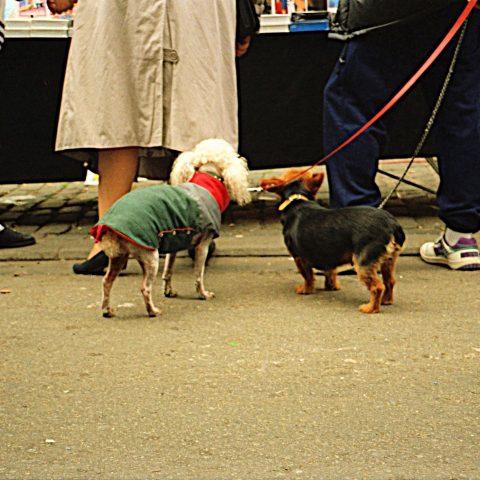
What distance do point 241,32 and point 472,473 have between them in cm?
363

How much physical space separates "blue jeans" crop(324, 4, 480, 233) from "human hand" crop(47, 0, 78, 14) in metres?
1.44

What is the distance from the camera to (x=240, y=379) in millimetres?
4082

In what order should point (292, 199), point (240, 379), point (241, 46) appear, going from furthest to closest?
point (241, 46)
point (292, 199)
point (240, 379)

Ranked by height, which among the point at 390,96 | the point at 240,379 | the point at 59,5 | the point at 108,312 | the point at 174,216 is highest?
the point at 59,5

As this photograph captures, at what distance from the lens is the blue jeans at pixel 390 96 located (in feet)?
18.7

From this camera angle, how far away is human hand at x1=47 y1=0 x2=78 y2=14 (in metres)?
5.96

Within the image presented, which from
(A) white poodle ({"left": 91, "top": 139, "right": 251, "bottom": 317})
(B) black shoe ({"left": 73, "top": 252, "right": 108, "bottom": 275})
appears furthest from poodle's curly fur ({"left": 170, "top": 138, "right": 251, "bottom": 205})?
(B) black shoe ({"left": 73, "top": 252, "right": 108, "bottom": 275})

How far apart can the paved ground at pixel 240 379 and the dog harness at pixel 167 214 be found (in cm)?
36

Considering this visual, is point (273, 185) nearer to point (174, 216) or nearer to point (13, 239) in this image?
point (174, 216)

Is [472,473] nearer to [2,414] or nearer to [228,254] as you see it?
[2,414]

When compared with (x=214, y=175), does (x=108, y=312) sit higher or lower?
lower

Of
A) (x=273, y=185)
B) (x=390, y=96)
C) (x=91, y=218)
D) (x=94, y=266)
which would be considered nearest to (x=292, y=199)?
(x=273, y=185)

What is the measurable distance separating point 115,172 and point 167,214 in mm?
1082

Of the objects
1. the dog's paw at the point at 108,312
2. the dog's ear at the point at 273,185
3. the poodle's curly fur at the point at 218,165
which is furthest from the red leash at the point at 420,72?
the dog's paw at the point at 108,312
